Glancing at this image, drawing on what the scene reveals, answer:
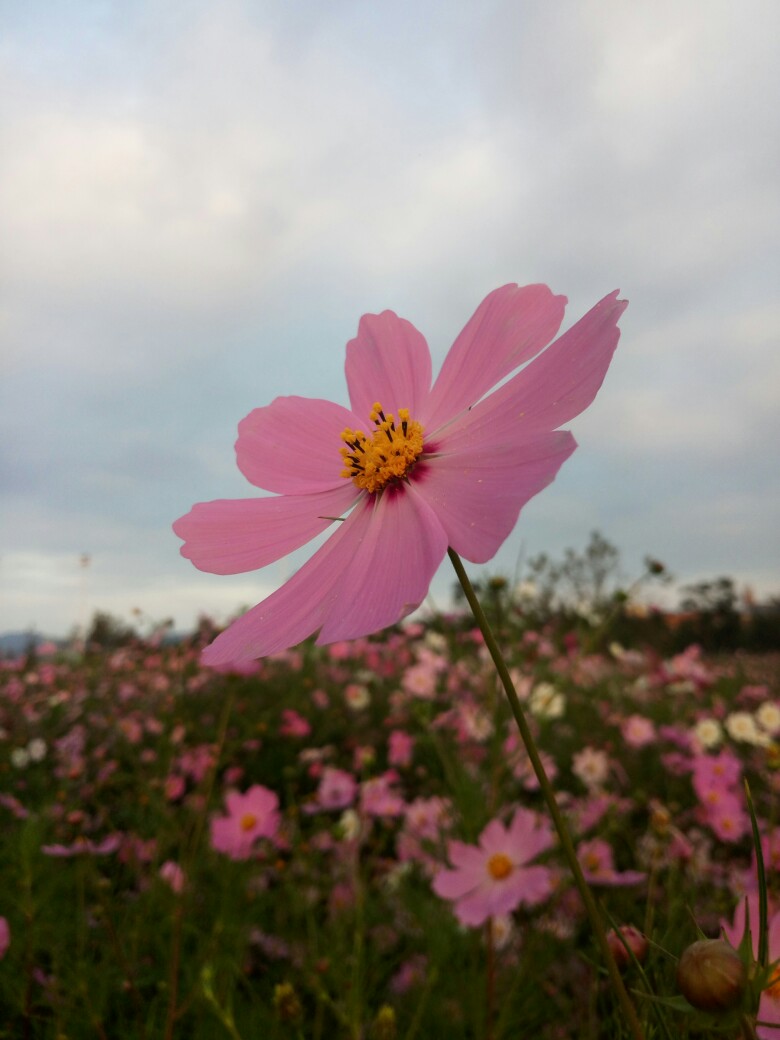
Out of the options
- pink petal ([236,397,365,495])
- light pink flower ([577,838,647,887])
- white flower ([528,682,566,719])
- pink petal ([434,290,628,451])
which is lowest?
light pink flower ([577,838,647,887])

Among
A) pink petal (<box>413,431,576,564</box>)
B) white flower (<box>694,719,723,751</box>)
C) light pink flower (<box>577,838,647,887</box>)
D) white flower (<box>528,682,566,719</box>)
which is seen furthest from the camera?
white flower (<box>694,719,723,751</box>)

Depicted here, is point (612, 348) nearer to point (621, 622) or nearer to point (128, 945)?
point (128, 945)

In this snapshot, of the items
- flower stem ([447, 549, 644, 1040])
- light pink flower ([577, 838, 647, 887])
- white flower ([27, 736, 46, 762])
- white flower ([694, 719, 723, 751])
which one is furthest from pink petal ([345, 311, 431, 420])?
white flower ([27, 736, 46, 762])

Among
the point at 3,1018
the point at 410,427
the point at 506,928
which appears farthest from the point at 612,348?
the point at 3,1018

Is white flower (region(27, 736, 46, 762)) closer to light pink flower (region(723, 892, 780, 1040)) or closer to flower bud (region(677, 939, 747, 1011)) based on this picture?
light pink flower (region(723, 892, 780, 1040))

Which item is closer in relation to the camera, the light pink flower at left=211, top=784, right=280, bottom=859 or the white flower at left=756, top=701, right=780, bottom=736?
the light pink flower at left=211, top=784, right=280, bottom=859

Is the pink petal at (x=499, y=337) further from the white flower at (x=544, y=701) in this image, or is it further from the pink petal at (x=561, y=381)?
the white flower at (x=544, y=701)

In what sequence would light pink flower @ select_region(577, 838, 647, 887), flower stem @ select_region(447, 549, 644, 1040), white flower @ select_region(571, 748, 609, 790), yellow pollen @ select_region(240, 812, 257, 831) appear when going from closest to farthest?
1. flower stem @ select_region(447, 549, 644, 1040)
2. light pink flower @ select_region(577, 838, 647, 887)
3. yellow pollen @ select_region(240, 812, 257, 831)
4. white flower @ select_region(571, 748, 609, 790)
